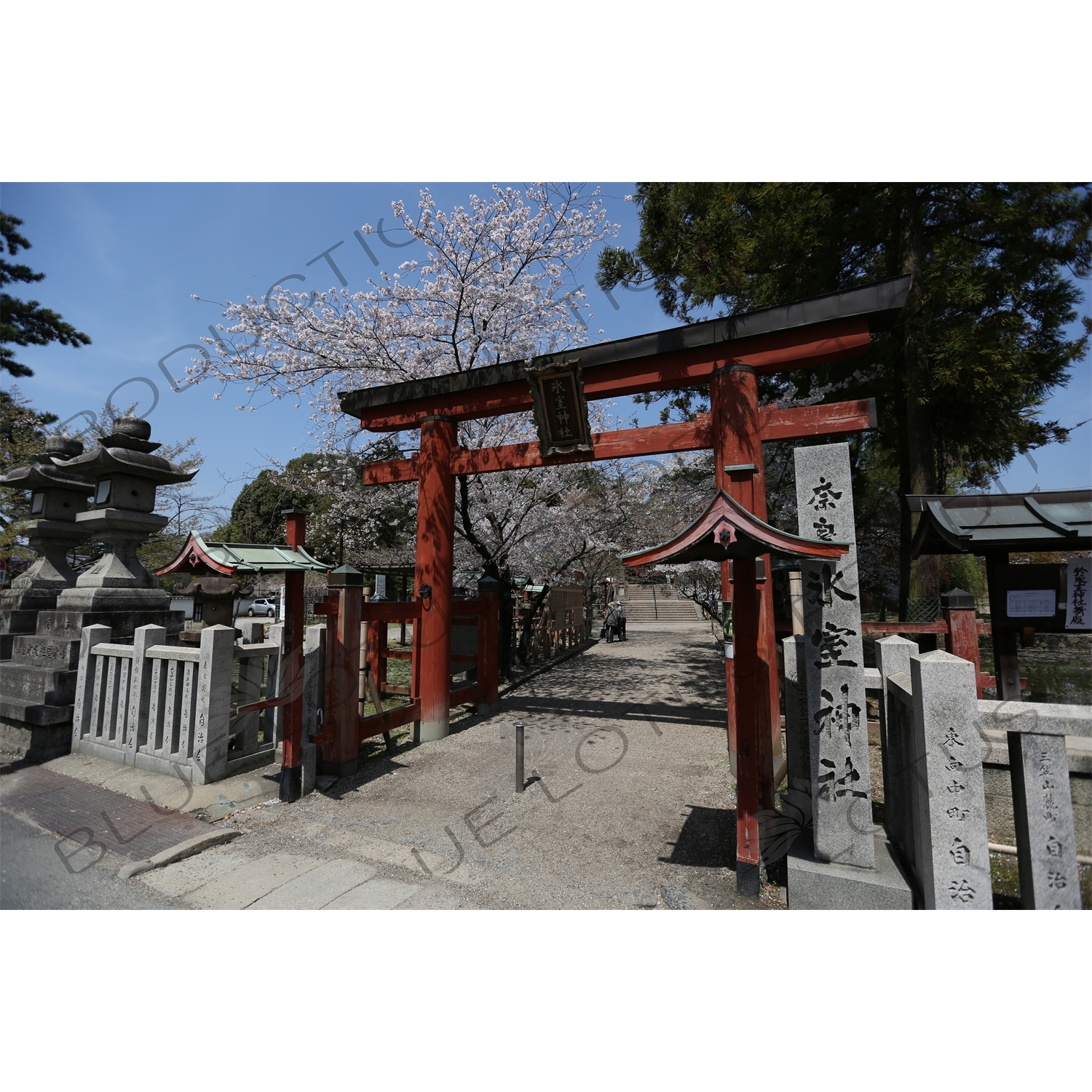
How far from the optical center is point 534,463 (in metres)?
8.00

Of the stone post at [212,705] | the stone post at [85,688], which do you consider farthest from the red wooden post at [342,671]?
the stone post at [85,688]

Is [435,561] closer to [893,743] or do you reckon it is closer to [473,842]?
[473,842]

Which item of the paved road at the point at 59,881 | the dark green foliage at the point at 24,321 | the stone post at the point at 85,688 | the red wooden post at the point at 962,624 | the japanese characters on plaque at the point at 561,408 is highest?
the dark green foliage at the point at 24,321

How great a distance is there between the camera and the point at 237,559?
5.42 m

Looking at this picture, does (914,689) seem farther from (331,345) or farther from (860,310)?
(331,345)

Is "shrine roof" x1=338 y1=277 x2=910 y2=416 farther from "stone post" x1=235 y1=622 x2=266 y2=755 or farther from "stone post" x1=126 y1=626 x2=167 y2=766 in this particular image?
"stone post" x1=126 y1=626 x2=167 y2=766

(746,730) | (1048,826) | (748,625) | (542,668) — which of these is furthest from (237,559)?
(542,668)

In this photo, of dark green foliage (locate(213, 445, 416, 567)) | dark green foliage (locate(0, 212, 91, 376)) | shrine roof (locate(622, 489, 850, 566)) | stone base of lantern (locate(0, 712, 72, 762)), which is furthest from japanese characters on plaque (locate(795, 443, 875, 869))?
dark green foliage (locate(0, 212, 91, 376))

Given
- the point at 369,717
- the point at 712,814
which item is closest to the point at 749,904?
the point at 712,814

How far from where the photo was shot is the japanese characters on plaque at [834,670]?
3627mm

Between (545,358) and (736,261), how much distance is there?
3.81 meters

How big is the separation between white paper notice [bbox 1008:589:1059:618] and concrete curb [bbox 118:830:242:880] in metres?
7.05

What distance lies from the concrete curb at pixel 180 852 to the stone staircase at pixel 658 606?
103 feet

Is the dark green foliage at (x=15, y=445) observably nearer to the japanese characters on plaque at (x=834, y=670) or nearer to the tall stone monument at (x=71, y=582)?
the tall stone monument at (x=71, y=582)
